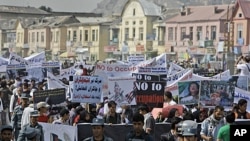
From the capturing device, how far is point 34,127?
35.3ft

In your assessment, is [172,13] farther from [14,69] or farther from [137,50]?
[14,69]

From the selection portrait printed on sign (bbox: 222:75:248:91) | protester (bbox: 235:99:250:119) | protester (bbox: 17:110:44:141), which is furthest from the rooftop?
protester (bbox: 17:110:44:141)

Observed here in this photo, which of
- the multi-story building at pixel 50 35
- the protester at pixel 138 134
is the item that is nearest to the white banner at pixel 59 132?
Result: the protester at pixel 138 134

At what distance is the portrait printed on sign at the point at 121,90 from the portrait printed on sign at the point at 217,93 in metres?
1.48

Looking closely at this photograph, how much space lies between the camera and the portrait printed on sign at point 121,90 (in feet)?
52.3

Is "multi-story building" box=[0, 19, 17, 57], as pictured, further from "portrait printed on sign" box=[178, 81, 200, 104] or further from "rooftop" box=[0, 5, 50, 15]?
"portrait printed on sign" box=[178, 81, 200, 104]

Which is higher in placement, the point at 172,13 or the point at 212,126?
the point at 172,13

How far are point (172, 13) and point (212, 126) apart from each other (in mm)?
85020

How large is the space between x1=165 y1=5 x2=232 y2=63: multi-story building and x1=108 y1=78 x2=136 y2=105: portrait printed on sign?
57.5m

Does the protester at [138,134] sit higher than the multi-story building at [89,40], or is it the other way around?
the multi-story building at [89,40]

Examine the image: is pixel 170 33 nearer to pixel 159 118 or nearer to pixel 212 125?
pixel 159 118

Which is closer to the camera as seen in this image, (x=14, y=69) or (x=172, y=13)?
(x=14, y=69)

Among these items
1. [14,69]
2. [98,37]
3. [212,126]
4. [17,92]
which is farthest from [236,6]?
[212,126]

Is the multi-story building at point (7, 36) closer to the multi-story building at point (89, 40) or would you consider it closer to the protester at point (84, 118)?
the multi-story building at point (89, 40)
